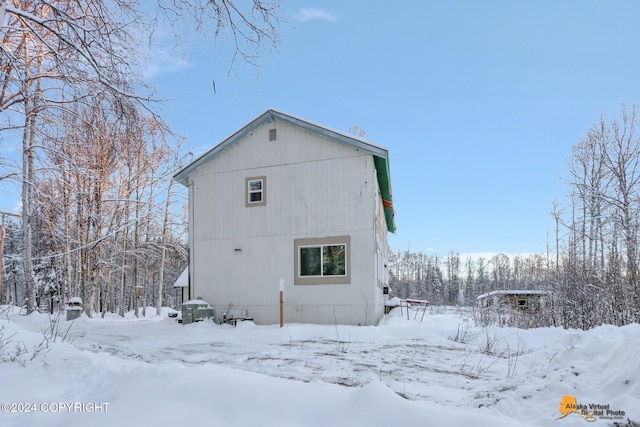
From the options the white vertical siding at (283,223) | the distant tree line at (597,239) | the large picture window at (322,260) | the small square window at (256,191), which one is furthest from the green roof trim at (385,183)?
the distant tree line at (597,239)

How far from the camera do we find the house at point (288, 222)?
11789 millimetres

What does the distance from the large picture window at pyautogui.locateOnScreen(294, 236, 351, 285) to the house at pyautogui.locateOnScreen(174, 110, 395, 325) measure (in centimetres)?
3

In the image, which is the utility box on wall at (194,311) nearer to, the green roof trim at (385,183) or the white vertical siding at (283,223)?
the white vertical siding at (283,223)

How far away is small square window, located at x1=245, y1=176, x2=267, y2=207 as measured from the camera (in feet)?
42.5

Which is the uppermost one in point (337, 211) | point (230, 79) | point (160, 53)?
point (160, 53)

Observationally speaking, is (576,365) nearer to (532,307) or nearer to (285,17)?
(285,17)

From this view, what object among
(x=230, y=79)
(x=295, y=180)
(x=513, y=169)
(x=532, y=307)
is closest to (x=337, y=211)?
(x=295, y=180)

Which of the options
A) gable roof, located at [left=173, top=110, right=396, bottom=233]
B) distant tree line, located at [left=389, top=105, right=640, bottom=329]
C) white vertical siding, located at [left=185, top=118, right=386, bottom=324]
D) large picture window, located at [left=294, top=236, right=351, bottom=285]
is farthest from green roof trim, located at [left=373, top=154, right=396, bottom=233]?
distant tree line, located at [left=389, top=105, right=640, bottom=329]

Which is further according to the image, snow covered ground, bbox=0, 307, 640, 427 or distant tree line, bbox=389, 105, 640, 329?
distant tree line, bbox=389, 105, 640, 329

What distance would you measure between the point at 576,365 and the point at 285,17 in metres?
4.61

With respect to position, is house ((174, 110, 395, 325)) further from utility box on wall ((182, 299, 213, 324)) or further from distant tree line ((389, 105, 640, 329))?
distant tree line ((389, 105, 640, 329))

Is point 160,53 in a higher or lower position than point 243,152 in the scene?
lower

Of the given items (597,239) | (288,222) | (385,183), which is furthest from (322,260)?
(597,239)

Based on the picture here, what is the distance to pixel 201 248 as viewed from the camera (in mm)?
13430
